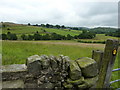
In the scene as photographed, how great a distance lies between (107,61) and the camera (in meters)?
2.12

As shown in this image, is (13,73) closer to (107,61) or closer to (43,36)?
(107,61)

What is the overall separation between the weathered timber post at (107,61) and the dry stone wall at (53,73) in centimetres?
35

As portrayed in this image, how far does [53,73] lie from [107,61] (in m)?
1.31

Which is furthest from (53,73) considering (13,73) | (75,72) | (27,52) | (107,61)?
(27,52)

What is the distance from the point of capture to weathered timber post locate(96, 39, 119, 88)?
6.55 feet

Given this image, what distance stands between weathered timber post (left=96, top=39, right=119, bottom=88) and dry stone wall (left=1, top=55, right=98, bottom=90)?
1.16 feet

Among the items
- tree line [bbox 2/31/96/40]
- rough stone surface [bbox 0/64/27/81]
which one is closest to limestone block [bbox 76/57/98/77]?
rough stone surface [bbox 0/64/27/81]

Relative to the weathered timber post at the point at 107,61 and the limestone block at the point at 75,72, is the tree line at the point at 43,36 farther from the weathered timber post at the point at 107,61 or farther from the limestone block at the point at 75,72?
the weathered timber post at the point at 107,61

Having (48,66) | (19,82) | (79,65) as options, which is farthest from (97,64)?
(19,82)

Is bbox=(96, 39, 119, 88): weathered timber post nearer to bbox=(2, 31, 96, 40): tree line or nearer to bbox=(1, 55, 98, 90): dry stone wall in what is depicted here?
bbox=(1, 55, 98, 90): dry stone wall

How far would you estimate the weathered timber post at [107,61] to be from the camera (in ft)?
6.55

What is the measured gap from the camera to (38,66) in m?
2.41

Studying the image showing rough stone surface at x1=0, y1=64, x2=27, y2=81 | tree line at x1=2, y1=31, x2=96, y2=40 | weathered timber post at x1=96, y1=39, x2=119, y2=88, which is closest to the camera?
weathered timber post at x1=96, y1=39, x2=119, y2=88

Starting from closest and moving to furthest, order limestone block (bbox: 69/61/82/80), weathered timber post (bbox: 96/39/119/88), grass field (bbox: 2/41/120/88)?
weathered timber post (bbox: 96/39/119/88) < limestone block (bbox: 69/61/82/80) < grass field (bbox: 2/41/120/88)
